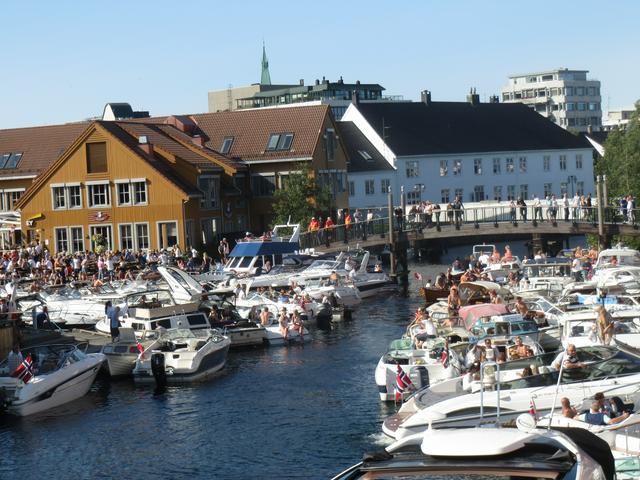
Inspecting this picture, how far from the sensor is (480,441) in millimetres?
10758

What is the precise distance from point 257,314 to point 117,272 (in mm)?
15740

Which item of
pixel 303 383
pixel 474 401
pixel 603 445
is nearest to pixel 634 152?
pixel 303 383

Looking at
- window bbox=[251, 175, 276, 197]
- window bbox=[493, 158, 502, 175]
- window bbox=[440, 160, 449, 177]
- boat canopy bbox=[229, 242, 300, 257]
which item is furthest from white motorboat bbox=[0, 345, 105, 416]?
window bbox=[493, 158, 502, 175]

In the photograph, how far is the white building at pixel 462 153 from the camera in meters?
102

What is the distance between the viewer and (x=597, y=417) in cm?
2341

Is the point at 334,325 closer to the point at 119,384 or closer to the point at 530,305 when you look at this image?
the point at 530,305

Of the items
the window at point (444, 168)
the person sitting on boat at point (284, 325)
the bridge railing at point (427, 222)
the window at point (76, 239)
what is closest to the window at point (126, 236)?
the window at point (76, 239)

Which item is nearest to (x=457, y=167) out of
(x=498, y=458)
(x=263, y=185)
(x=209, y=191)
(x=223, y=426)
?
(x=263, y=185)

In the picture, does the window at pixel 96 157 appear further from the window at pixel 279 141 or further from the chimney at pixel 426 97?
the chimney at pixel 426 97

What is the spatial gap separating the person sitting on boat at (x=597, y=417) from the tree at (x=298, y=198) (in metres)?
54.4

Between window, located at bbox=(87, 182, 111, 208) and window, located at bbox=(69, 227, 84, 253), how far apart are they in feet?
6.06

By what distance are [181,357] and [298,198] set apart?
37976mm

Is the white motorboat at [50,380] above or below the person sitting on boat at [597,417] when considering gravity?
below

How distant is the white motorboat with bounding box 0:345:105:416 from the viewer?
1396 inches
